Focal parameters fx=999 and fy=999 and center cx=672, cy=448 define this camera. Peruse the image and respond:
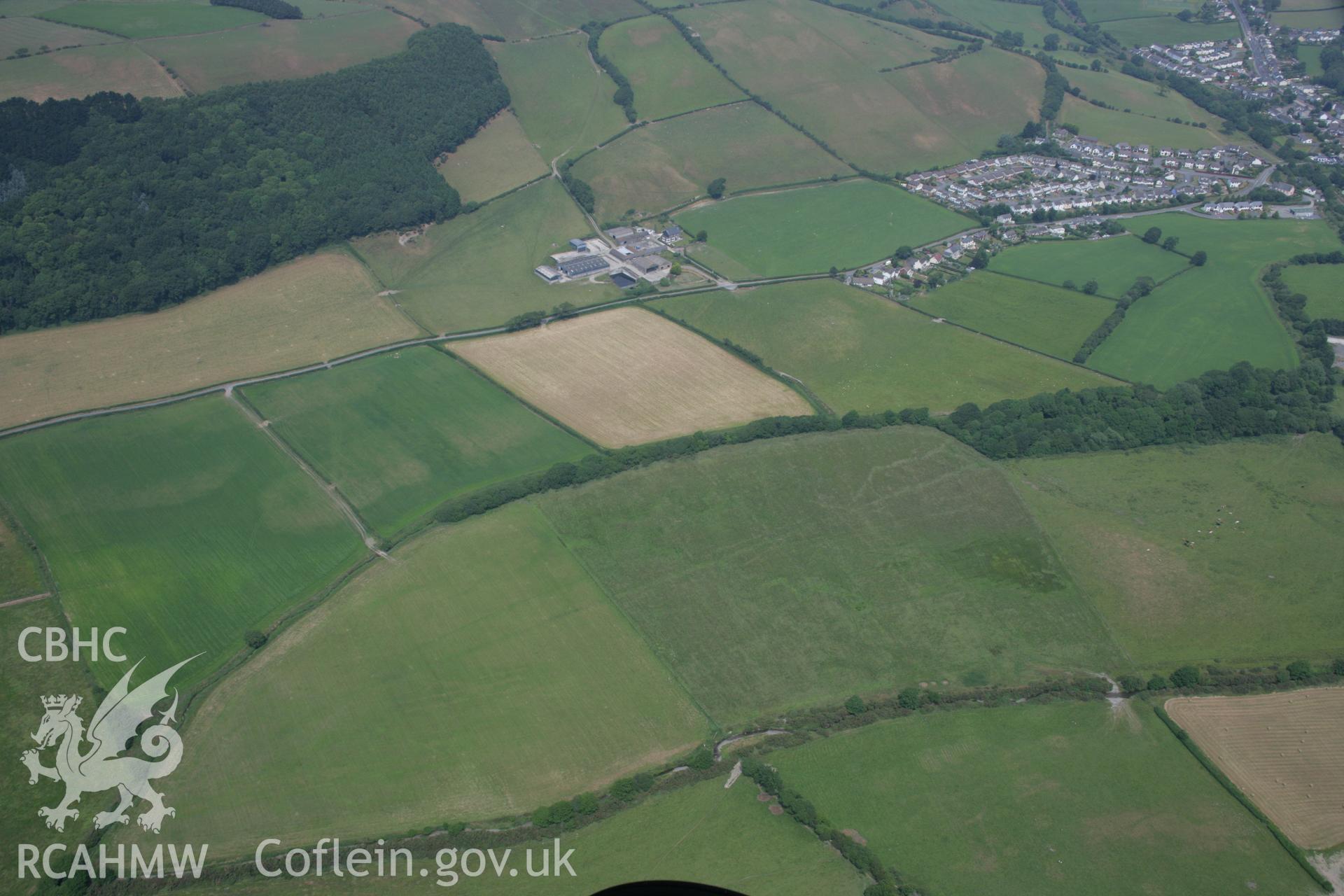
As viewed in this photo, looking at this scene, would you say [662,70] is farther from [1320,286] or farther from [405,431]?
[1320,286]

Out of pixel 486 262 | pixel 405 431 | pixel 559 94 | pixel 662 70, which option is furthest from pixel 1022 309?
pixel 559 94

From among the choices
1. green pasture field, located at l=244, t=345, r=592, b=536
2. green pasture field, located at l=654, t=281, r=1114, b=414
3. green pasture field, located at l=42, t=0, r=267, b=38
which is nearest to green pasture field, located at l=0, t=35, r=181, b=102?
green pasture field, located at l=42, t=0, r=267, b=38

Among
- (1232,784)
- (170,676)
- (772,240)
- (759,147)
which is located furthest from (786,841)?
(759,147)

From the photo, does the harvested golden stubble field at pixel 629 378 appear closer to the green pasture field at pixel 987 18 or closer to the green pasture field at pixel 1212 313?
the green pasture field at pixel 1212 313

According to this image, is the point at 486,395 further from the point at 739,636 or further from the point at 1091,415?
the point at 1091,415

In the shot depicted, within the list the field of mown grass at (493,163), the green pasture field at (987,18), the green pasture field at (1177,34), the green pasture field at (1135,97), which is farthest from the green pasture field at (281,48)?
the green pasture field at (1177,34)

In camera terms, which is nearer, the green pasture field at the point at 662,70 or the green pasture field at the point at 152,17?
the green pasture field at the point at 152,17
